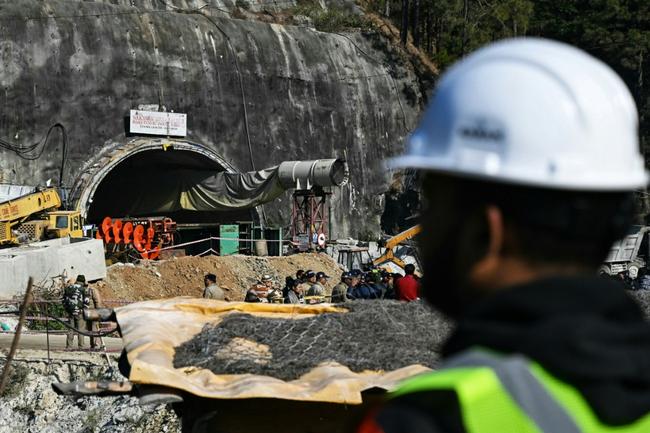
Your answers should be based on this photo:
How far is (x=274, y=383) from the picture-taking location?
22.3 ft

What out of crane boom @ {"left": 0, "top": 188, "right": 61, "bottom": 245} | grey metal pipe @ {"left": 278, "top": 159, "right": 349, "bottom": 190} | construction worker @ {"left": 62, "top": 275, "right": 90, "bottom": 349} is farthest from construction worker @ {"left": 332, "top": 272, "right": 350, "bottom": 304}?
grey metal pipe @ {"left": 278, "top": 159, "right": 349, "bottom": 190}

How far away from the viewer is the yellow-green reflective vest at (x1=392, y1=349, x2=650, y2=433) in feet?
5.27

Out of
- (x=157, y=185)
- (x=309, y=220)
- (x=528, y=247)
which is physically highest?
(x=157, y=185)

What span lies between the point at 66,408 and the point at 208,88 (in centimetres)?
2245

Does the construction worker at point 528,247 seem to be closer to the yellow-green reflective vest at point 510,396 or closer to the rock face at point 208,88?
the yellow-green reflective vest at point 510,396

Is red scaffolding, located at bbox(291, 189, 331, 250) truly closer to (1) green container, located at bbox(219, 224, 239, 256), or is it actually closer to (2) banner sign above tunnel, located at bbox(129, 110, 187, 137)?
(1) green container, located at bbox(219, 224, 239, 256)

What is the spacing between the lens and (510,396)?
1639 mm

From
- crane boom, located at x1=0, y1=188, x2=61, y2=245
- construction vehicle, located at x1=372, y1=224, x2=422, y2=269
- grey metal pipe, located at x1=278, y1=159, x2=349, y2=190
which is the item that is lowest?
construction vehicle, located at x1=372, y1=224, x2=422, y2=269

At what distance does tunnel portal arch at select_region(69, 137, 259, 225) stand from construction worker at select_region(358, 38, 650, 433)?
32.3 meters

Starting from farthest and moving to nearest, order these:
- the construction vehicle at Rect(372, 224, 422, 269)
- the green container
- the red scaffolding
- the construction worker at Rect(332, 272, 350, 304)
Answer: the green container < the red scaffolding < the construction vehicle at Rect(372, 224, 422, 269) < the construction worker at Rect(332, 272, 350, 304)

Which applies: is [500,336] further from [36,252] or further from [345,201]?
[345,201]

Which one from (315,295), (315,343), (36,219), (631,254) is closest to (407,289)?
(315,295)

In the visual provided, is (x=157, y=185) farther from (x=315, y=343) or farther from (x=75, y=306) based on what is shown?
(x=315, y=343)

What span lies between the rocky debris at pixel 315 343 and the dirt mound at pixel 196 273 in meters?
18.7
